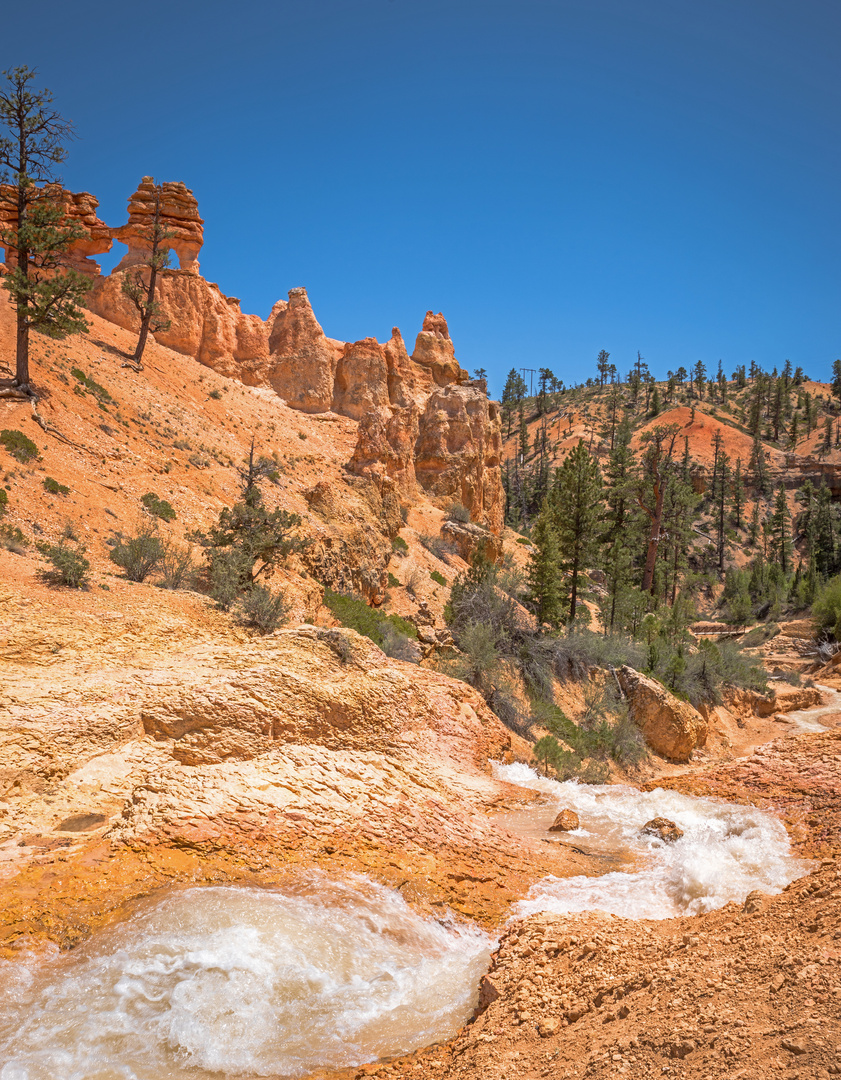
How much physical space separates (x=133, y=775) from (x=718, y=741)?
16945 millimetres

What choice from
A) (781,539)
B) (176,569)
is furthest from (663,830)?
(781,539)

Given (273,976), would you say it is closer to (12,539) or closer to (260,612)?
(260,612)

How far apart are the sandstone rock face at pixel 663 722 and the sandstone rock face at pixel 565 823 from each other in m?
8.31

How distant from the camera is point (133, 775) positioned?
6.88 metres

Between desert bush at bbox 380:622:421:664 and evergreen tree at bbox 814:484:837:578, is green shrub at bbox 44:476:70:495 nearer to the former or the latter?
desert bush at bbox 380:622:421:664

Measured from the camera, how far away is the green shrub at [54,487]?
1517 centimetres

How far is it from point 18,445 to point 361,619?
990 centimetres

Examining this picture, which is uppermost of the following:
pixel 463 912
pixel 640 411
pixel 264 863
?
pixel 640 411

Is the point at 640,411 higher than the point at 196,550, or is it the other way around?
the point at 640,411

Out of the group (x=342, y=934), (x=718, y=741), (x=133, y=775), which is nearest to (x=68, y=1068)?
(x=342, y=934)

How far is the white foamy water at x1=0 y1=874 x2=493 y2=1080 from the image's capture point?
4.33m

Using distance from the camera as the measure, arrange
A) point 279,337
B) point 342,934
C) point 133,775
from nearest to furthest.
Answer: point 342,934 < point 133,775 < point 279,337

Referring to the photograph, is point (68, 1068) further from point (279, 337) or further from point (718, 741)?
point (279, 337)

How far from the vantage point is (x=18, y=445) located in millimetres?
15812
